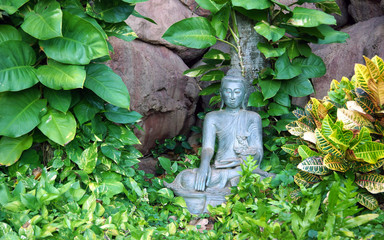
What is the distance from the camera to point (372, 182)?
9.25 feet

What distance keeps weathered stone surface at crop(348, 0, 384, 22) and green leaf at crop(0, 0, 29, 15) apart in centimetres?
413

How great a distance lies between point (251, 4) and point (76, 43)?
64.9 inches

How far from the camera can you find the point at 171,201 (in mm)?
3422

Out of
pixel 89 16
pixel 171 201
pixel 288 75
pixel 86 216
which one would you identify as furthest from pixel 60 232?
pixel 288 75

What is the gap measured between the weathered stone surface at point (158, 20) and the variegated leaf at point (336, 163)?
9.31ft

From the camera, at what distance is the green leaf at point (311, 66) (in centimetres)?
419

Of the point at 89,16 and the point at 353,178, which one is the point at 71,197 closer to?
the point at 89,16

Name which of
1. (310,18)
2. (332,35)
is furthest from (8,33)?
(332,35)

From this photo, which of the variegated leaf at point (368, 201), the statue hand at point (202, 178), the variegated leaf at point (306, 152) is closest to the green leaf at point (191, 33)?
the statue hand at point (202, 178)

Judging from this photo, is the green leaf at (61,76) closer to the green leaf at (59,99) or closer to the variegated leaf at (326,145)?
the green leaf at (59,99)

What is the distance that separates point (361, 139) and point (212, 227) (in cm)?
131

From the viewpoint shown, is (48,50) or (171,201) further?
(171,201)

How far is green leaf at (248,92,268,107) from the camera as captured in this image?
4102 millimetres

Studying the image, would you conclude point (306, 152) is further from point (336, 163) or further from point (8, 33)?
point (8, 33)
